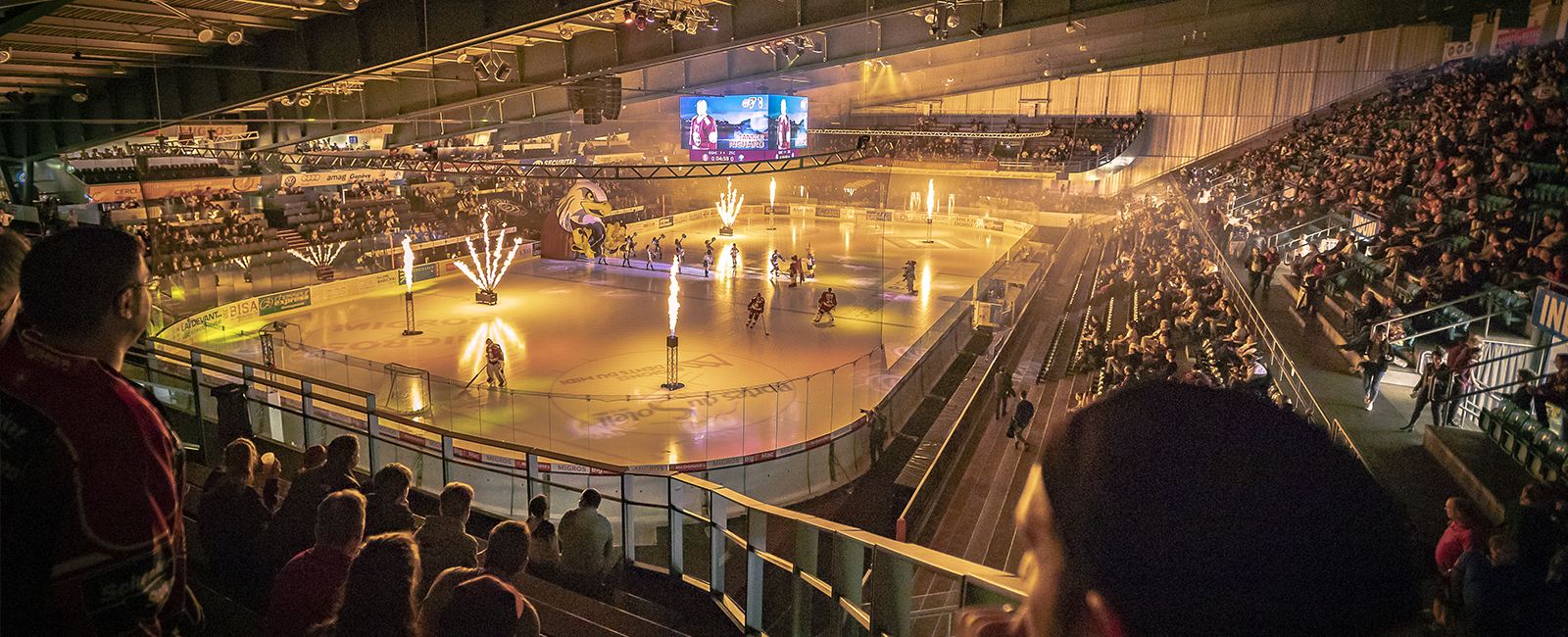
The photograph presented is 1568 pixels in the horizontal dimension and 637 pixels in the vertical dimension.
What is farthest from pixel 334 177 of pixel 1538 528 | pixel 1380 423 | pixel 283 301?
pixel 1538 528

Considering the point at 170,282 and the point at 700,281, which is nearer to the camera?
the point at 170,282

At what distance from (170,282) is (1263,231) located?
25453mm

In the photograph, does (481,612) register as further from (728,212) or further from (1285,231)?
(728,212)

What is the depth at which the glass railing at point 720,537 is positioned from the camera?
3244 mm

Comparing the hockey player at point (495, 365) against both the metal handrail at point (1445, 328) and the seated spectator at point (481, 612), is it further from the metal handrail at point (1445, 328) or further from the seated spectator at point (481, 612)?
the metal handrail at point (1445, 328)

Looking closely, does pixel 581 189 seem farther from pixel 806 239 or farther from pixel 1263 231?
pixel 1263 231

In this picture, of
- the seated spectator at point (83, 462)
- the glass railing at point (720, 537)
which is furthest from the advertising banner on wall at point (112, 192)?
the seated spectator at point (83, 462)

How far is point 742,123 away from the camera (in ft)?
142

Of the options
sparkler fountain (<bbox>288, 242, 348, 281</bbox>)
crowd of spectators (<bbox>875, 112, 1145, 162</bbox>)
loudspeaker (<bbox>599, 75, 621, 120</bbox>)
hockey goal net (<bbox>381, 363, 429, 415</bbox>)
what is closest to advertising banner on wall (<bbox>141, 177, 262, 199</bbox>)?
sparkler fountain (<bbox>288, 242, 348, 281</bbox>)

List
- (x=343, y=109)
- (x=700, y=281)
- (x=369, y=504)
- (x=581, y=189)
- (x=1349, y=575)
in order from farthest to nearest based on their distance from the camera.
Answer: (x=581, y=189)
(x=700, y=281)
(x=343, y=109)
(x=369, y=504)
(x=1349, y=575)

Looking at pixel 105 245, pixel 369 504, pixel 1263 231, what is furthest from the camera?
pixel 1263 231

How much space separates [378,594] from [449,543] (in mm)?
1888

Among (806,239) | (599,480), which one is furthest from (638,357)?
(806,239)

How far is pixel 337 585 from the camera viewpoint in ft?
11.4
